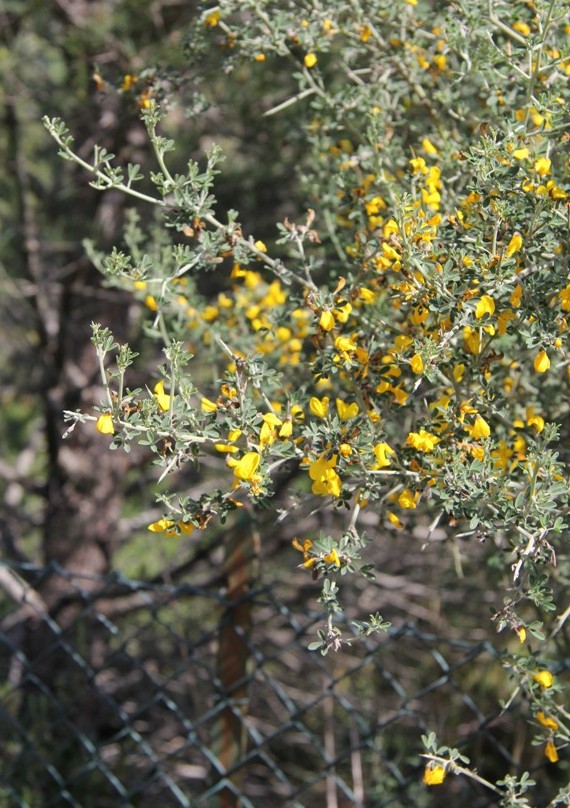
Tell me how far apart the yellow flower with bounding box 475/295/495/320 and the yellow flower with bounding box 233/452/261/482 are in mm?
385

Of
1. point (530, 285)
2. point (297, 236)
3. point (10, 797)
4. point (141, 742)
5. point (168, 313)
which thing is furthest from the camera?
point (10, 797)

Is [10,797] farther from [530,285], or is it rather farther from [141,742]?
[530,285]

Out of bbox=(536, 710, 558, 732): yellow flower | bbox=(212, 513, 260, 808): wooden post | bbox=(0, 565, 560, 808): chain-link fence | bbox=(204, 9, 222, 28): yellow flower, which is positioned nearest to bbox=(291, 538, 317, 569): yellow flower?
bbox=(536, 710, 558, 732): yellow flower

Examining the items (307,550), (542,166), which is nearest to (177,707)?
(307,550)

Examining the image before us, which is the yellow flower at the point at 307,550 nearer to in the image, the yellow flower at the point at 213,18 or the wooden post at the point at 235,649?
the wooden post at the point at 235,649

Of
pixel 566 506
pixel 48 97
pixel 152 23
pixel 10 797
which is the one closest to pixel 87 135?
pixel 48 97

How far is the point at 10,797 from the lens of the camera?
9.14ft

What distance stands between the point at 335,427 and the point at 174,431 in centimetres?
24

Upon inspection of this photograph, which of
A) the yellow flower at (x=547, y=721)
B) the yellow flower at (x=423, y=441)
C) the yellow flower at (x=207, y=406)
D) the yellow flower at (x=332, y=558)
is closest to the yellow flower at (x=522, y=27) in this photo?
the yellow flower at (x=423, y=441)

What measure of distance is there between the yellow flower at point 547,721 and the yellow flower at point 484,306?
0.69 m

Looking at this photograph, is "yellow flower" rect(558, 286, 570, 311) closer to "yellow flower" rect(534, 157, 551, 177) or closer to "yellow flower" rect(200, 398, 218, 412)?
"yellow flower" rect(534, 157, 551, 177)

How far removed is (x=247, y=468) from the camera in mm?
1358

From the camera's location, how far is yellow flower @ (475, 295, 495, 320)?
1373 millimetres

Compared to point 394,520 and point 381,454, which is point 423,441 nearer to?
point 381,454
